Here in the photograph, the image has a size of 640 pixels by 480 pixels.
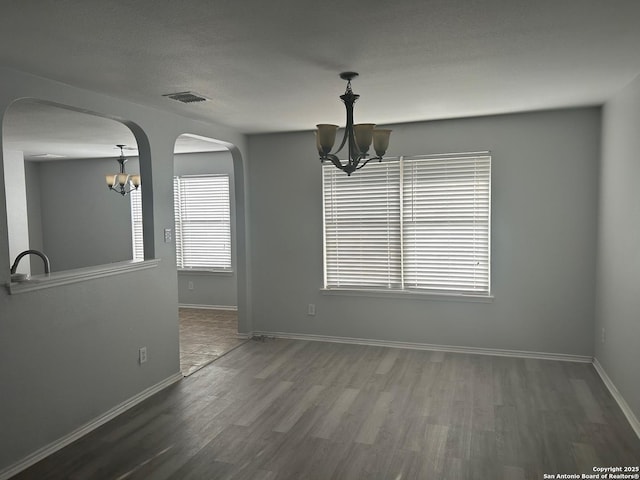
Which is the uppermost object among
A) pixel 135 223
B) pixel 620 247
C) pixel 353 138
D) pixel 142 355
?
pixel 353 138

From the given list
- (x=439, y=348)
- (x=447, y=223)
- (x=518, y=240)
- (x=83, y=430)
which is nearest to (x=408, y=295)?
(x=439, y=348)

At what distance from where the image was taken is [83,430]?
335 cm

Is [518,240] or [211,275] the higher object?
[518,240]

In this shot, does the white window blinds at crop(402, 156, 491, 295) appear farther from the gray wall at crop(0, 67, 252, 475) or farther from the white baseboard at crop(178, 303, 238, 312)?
the white baseboard at crop(178, 303, 238, 312)

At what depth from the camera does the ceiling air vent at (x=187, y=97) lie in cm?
360

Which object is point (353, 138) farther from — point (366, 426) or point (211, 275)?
point (211, 275)

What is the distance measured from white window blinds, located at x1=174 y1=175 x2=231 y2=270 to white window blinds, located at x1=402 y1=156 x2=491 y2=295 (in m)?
Result: 3.21

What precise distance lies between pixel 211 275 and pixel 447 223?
394cm

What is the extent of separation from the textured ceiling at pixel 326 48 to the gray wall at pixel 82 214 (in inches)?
175

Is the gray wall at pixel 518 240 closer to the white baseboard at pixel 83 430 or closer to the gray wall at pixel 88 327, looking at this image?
the gray wall at pixel 88 327

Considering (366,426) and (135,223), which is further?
(135,223)

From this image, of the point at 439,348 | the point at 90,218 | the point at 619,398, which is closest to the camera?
the point at 619,398

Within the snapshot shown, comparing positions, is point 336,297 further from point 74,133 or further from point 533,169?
point 74,133

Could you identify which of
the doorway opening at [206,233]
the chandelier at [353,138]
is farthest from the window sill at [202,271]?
the chandelier at [353,138]
